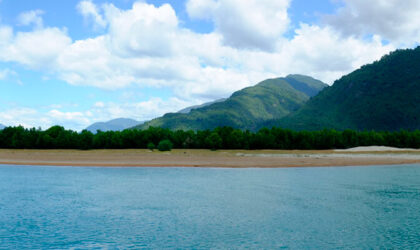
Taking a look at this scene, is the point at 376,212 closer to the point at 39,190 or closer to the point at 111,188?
the point at 111,188

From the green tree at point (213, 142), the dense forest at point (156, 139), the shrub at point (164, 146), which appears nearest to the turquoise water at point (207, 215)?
the shrub at point (164, 146)

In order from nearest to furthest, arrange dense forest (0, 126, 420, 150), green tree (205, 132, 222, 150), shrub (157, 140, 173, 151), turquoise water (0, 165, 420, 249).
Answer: turquoise water (0, 165, 420, 249)
shrub (157, 140, 173, 151)
dense forest (0, 126, 420, 150)
green tree (205, 132, 222, 150)

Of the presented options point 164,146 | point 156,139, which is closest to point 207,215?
A: point 164,146

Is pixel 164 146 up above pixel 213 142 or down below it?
below

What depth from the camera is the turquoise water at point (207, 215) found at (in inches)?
956

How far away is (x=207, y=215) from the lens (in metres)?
32.0

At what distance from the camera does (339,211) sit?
Answer: 3397 cm

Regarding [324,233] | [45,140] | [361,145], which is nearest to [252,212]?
[324,233]

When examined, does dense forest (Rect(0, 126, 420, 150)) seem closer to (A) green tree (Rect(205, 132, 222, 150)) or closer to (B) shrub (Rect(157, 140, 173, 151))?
(A) green tree (Rect(205, 132, 222, 150))

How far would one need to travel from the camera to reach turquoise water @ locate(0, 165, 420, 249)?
24281 mm

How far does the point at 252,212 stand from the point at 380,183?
31411 millimetres

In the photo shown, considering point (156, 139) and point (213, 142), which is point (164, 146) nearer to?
point (156, 139)

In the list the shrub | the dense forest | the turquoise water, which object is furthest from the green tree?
the turquoise water

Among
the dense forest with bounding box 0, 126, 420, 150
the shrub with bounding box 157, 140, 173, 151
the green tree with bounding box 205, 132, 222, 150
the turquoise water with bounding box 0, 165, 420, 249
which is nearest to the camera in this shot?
the turquoise water with bounding box 0, 165, 420, 249
